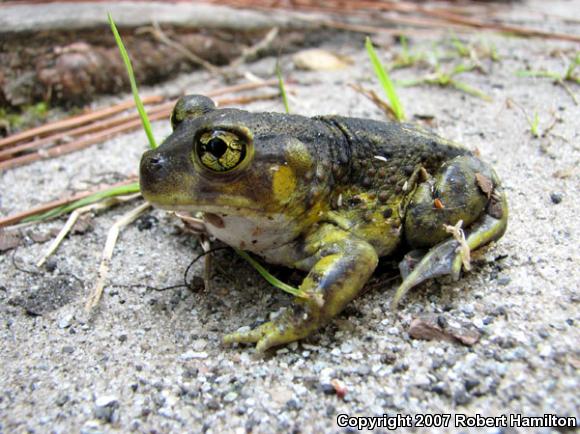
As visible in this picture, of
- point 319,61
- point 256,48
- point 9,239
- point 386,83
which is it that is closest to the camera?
point 9,239

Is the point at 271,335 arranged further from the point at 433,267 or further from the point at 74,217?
the point at 74,217

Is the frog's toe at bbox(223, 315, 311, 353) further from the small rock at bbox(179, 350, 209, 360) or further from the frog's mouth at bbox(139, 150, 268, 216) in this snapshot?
the frog's mouth at bbox(139, 150, 268, 216)

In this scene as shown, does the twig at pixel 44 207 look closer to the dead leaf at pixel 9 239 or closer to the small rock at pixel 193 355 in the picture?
the dead leaf at pixel 9 239

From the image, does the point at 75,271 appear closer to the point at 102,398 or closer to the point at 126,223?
the point at 126,223

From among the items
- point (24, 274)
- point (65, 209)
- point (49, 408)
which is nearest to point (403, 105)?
point (65, 209)

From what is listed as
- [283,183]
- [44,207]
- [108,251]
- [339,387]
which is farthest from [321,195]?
[44,207]

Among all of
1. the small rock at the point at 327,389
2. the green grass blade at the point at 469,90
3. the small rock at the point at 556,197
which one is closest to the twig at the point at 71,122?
the green grass blade at the point at 469,90
